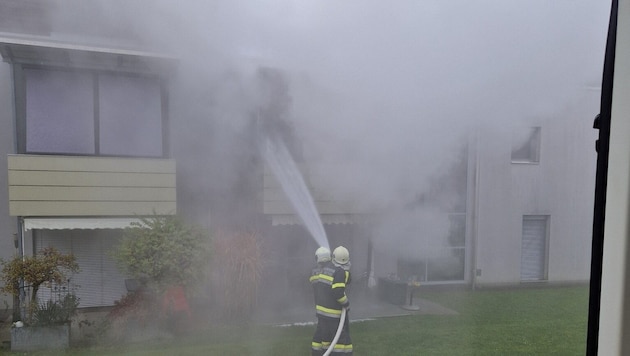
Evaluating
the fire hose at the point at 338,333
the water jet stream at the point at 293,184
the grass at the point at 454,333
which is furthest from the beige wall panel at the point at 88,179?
the fire hose at the point at 338,333

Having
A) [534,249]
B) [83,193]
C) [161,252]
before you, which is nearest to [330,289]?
[161,252]

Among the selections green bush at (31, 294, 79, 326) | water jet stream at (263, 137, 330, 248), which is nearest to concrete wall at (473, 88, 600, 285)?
water jet stream at (263, 137, 330, 248)

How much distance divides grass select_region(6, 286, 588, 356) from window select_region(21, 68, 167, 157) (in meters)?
0.68

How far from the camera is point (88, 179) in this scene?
1354 mm

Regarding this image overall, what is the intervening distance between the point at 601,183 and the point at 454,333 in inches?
52.6

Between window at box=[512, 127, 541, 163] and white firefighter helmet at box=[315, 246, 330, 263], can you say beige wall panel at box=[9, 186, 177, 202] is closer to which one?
white firefighter helmet at box=[315, 246, 330, 263]

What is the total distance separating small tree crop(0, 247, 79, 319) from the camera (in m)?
1.42

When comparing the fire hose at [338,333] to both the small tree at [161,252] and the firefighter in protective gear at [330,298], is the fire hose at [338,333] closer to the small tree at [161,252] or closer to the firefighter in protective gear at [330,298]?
the firefighter in protective gear at [330,298]

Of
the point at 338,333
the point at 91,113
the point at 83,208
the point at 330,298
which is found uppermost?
the point at 91,113

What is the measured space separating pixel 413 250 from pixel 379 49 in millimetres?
895

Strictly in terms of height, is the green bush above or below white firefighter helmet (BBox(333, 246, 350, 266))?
below

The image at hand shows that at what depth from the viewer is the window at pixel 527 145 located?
5.80 ft

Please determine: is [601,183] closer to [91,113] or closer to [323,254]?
[323,254]

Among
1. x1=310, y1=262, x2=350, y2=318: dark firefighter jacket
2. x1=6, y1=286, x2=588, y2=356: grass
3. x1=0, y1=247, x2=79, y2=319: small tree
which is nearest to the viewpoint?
x1=0, y1=247, x2=79, y2=319: small tree
